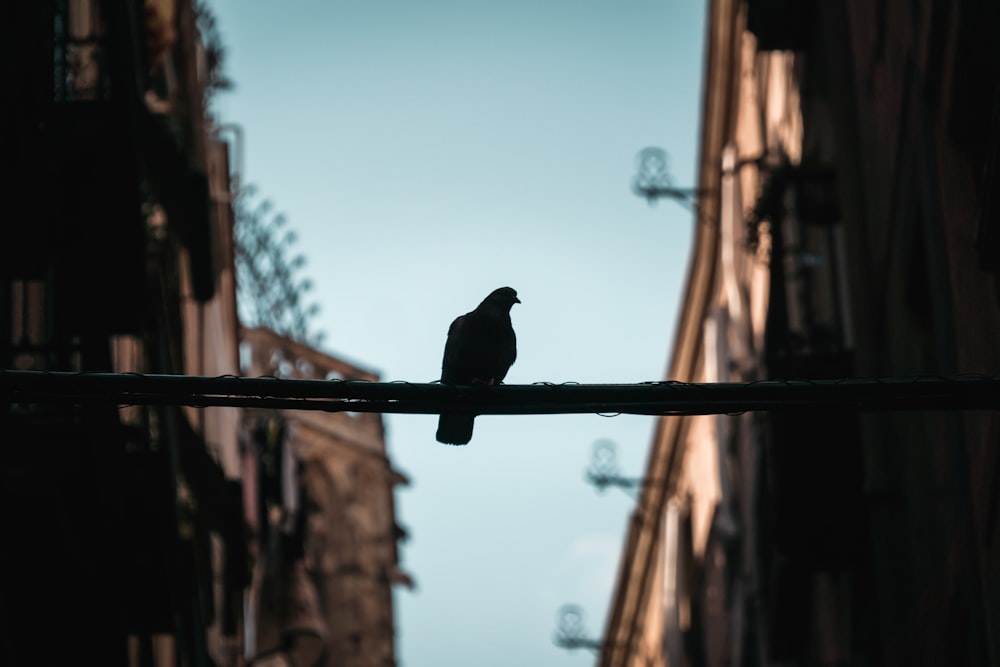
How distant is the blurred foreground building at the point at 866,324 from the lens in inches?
402

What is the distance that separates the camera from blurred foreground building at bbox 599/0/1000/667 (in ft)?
33.5

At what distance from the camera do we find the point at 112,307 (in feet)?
44.3

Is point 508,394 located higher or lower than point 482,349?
lower

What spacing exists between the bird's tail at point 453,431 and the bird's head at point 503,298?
49.4 inches

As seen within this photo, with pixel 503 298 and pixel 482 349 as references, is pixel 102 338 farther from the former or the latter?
pixel 482 349

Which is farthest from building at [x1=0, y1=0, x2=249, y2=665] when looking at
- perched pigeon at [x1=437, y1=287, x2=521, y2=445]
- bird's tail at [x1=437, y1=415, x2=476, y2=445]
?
perched pigeon at [x1=437, y1=287, x2=521, y2=445]

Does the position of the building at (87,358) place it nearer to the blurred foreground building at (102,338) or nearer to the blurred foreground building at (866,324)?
the blurred foreground building at (102,338)

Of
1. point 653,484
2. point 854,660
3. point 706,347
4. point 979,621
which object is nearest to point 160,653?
point 854,660

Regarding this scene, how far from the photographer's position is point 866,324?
14.6 meters

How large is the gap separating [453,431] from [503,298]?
143 cm

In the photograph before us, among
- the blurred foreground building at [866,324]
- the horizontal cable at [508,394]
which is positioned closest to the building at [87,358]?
the horizontal cable at [508,394]

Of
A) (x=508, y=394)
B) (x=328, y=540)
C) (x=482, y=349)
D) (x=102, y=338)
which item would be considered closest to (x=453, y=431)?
(x=482, y=349)

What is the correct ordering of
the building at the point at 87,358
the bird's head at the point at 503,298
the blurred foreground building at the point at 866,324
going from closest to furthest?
the blurred foreground building at the point at 866,324, the bird's head at the point at 503,298, the building at the point at 87,358

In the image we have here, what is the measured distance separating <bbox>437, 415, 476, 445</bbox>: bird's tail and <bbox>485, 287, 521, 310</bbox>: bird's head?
125 cm
